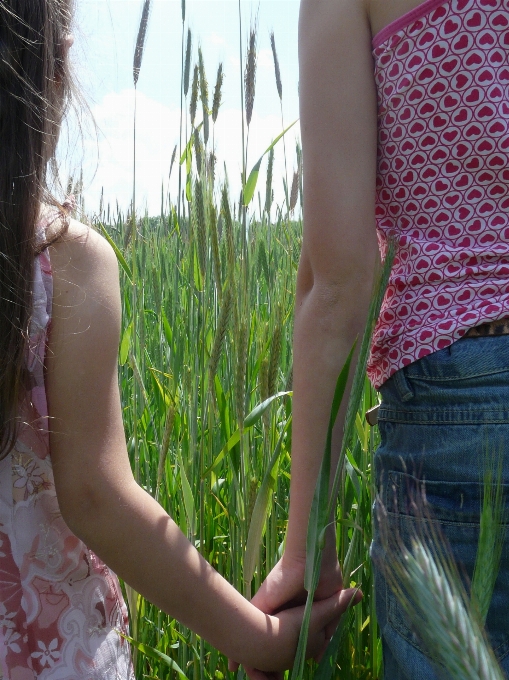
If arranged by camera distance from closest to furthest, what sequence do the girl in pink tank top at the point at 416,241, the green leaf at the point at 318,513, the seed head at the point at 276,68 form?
the green leaf at the point at 318,513 < the girl in pink tank top at the point at 416,241 < the seed head at the point at 276,68

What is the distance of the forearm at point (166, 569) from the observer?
691 millimetres

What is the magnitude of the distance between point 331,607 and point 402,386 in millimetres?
262

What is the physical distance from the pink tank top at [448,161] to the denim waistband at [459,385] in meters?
0.01

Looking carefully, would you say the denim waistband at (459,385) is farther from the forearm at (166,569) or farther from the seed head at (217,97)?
the seed head at (217,97)

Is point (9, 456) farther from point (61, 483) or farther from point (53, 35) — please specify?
point (53, 35)

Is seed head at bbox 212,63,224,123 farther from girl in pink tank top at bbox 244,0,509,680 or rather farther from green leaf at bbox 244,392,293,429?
green leaf at bbox 244,392,293,429

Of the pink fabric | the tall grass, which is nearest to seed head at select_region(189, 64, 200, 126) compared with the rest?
the tall grass

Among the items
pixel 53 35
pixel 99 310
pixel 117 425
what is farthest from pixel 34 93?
pixel 117 425

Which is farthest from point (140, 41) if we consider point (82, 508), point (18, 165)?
point (82, 508)

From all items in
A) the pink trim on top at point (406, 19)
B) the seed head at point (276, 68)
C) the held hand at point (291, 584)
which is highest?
the seed head at point (276, 68)

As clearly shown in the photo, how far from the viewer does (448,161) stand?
0.68 m

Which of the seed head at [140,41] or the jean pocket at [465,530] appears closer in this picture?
the jean pocket at [465,530]

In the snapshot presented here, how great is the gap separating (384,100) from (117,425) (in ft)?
1.27

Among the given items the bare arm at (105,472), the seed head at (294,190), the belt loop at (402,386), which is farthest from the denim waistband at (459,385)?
the seed head at (294,190)
